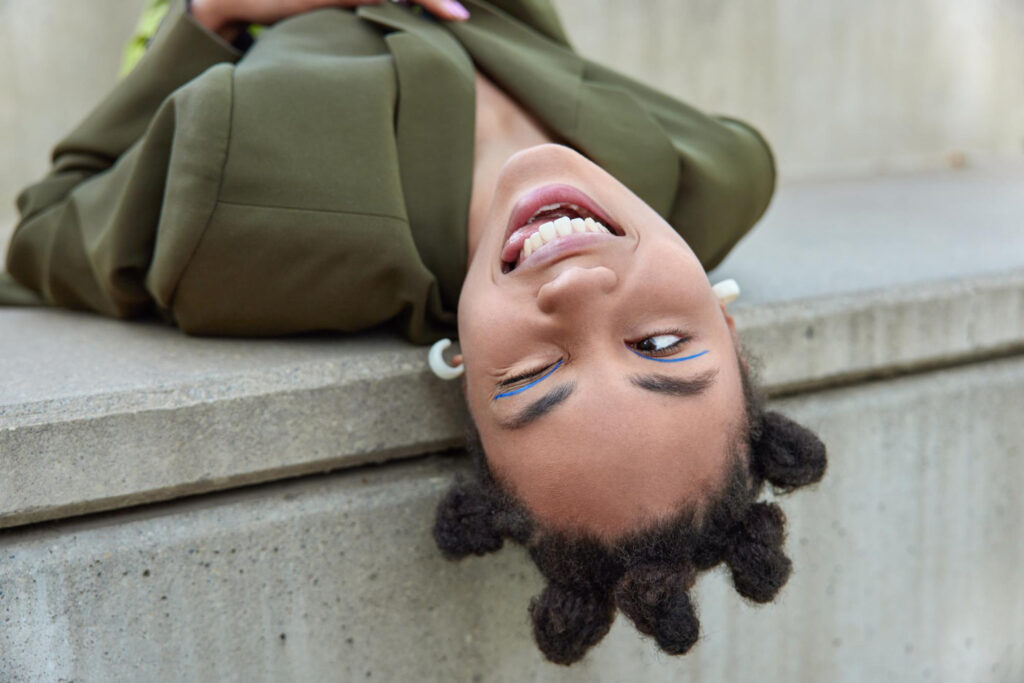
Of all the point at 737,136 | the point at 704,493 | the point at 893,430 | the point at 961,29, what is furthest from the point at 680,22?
the point at 704,493

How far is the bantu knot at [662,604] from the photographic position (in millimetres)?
1035

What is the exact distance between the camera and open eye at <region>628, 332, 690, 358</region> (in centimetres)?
109

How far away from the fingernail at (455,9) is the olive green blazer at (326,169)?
Answer: 25mm

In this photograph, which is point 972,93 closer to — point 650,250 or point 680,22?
point 680,22

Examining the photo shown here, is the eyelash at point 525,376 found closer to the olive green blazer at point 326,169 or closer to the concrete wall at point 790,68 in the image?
the olive green blazer at point 326,169

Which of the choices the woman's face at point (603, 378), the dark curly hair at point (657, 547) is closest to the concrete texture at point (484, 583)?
the dark curly hair at point (657, 547)

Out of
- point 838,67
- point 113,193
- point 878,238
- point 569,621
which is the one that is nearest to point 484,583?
point 569,621

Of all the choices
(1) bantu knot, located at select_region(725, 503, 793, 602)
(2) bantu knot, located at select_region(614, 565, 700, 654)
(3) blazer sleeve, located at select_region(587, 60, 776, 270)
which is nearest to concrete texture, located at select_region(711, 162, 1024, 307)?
(3) blazer sleeve, located at select_region(587, 60, 776, 270)

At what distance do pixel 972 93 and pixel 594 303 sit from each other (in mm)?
3509

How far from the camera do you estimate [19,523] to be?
3.84 ft

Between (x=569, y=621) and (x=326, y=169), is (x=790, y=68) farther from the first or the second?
(x=569, y=621)

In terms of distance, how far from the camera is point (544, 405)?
3.48 feet

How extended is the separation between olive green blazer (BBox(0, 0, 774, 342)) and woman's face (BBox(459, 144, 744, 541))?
25 cm

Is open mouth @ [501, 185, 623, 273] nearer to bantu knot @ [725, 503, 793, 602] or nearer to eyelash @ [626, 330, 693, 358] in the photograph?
eyelash @ [626, 330, 693, 358]
